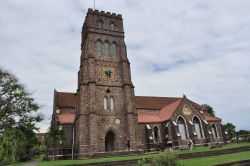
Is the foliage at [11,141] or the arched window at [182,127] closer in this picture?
the foliage at [11,141]

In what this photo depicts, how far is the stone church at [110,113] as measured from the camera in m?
36.9

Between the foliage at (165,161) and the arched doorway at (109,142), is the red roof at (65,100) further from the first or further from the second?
the foliage at (165,161)

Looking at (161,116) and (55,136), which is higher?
(161,116)

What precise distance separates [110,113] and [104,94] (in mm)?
3322

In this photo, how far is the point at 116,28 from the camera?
45.8 meters

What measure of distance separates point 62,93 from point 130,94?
16478 millimetres

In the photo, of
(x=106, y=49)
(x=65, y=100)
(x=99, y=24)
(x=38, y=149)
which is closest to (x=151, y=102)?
(x=106, y=49)

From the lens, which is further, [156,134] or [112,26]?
[112,26]

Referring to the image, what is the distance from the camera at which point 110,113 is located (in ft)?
127

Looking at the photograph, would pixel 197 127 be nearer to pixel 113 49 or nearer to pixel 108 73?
pixel 108 73

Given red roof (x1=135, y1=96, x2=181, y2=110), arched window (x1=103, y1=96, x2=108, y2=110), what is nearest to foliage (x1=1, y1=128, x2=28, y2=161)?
arched window (x1=103, y1=96, x2=108, y2=110)

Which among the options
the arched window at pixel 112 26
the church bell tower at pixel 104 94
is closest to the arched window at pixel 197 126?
the church bell tower at pixel 104 94

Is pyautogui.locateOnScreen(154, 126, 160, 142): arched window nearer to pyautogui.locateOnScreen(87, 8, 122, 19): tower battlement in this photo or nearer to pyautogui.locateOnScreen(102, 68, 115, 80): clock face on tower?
pyautogui.locateOnScreen(102, 68, 115, 80): clock face on tower

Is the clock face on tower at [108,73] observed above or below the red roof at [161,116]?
above
